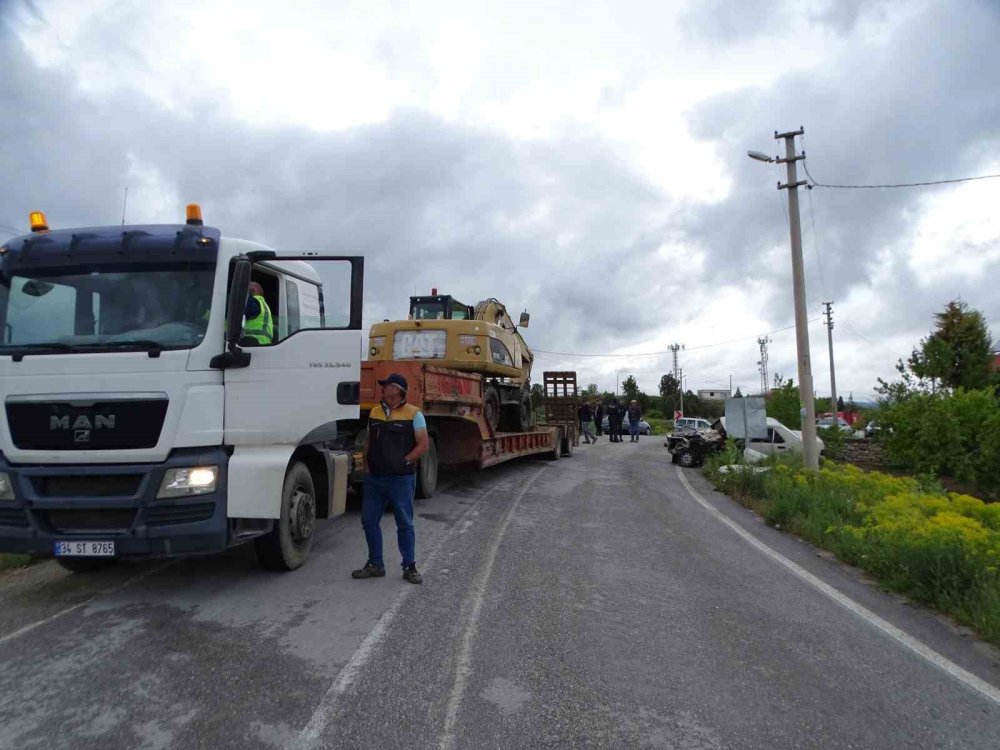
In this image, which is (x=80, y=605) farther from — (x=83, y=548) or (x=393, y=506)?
(x=393, y=506)

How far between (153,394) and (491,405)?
8215 mm

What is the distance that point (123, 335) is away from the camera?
5145mm

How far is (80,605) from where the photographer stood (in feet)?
17.2

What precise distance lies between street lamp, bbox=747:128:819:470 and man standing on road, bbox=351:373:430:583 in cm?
1102

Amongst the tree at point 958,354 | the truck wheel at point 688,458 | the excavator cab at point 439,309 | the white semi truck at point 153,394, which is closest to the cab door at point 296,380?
the white semi truck at point 153,394

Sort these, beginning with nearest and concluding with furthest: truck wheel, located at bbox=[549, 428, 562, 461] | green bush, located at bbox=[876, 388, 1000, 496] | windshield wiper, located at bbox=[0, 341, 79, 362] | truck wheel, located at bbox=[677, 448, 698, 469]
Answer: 1. windshield wiper, located at bbox=[0, 341, 79, 362]
2. green bush, located at bbox=[876, 388, 1000, 496]
3. truck wheel, located at bbox=[549, 428, 562, 461]
4. truck wheel, located at bbox=[677, 448, 698, 469]

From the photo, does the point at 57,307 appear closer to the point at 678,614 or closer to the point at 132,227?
the point at 132,227

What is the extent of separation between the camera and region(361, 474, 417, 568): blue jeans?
5.86 metres

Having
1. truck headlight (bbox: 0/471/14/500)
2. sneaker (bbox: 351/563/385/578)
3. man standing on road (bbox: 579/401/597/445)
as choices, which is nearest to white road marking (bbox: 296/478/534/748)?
sneaker (bbox: 351/563/385/578)

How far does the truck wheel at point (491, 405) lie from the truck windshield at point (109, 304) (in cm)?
695

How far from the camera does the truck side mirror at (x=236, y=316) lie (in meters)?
5.30

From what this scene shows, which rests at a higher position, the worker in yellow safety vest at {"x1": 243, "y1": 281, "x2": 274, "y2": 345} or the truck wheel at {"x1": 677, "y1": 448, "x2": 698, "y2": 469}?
the worker in yellow safety vest at {"x1": 243, "y1": 281, "x2": 274, "y2": 345}

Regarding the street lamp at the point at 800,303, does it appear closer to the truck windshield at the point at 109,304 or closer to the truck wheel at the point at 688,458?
the truck wheel at the point at 688,458

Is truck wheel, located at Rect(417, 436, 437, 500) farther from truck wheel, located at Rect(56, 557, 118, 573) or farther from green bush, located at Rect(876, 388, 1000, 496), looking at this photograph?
green bush, located at Rect(876, 388, 1000, 496)
